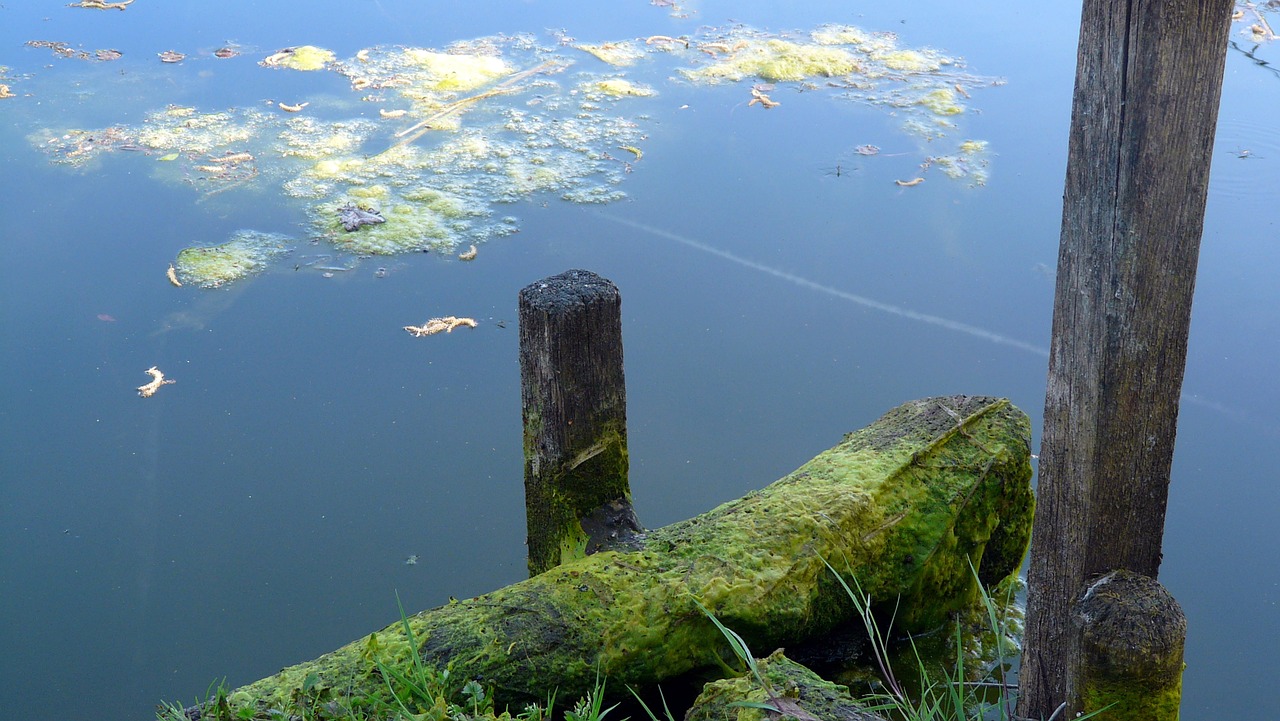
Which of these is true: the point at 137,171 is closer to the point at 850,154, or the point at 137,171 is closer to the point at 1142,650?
the point at 850,154

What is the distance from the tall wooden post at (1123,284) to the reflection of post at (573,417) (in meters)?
0.95

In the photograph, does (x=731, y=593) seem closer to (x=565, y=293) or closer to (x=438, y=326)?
(x=565, y=293)

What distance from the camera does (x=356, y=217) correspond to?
4.61 m

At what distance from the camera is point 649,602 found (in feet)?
6.72

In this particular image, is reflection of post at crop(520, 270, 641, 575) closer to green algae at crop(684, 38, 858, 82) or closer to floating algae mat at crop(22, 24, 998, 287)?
floating algae mat at crop(22, 24, 998, 287)

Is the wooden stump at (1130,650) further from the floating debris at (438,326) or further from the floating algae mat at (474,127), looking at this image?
the floating algae mat at (474,127)

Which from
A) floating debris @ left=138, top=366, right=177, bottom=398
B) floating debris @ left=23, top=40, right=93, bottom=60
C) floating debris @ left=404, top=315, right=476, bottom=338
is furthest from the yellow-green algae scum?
floating debris @ left=23, top=40, right=93, bottom=60

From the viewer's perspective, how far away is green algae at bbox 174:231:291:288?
167 inches

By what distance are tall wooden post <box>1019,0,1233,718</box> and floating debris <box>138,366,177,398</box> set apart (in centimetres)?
307

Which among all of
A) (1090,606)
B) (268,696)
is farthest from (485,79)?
(1090,606)

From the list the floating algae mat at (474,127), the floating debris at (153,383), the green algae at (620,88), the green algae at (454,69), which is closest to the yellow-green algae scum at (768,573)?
the floating debris at (153,383)

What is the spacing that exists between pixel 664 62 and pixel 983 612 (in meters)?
4.27

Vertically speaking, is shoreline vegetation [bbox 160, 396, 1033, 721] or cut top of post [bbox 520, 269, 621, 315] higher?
cut top of post [bbox 520, 269, 621, 315]

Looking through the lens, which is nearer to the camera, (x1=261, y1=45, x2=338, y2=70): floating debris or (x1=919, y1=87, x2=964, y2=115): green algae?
(x1=919, y1=87, x2=964, y2=115): green algae
